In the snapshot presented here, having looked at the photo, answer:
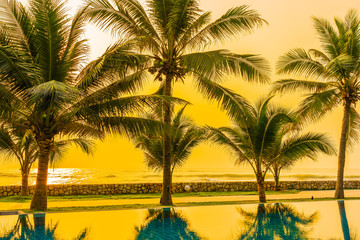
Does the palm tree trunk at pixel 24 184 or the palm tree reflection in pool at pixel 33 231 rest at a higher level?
the palm tree trunk at pixel 24 184

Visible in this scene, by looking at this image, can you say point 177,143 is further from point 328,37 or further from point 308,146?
point 328,37

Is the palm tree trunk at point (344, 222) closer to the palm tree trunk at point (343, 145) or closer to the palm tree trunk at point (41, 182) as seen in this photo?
the palm tree trunk at point (343, 145)

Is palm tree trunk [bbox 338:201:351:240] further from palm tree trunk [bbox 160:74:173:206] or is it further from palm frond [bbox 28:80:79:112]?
palm frond [bbox 28:80:79:112]

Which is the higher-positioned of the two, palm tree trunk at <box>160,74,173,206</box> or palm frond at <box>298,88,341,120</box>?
palm frond at <box>298,88,341,120</box>

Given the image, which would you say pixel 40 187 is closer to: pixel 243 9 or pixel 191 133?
pixel 191 133

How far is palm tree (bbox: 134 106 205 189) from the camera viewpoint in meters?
14.9

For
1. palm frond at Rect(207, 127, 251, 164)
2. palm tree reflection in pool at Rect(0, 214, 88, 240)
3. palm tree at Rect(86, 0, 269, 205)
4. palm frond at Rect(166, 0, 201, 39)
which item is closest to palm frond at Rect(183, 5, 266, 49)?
palm tree at Rect(86, 0, 269, 205)

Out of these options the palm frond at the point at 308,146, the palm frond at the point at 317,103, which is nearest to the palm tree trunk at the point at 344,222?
the palm frond at the point at 308,146

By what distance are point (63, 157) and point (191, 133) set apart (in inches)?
271

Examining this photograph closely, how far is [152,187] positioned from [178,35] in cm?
1018

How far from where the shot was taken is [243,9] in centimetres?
1058

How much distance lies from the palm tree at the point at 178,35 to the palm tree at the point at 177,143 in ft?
10.5

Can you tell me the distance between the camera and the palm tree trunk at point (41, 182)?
29.6ft

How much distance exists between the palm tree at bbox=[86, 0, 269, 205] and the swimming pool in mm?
2523
